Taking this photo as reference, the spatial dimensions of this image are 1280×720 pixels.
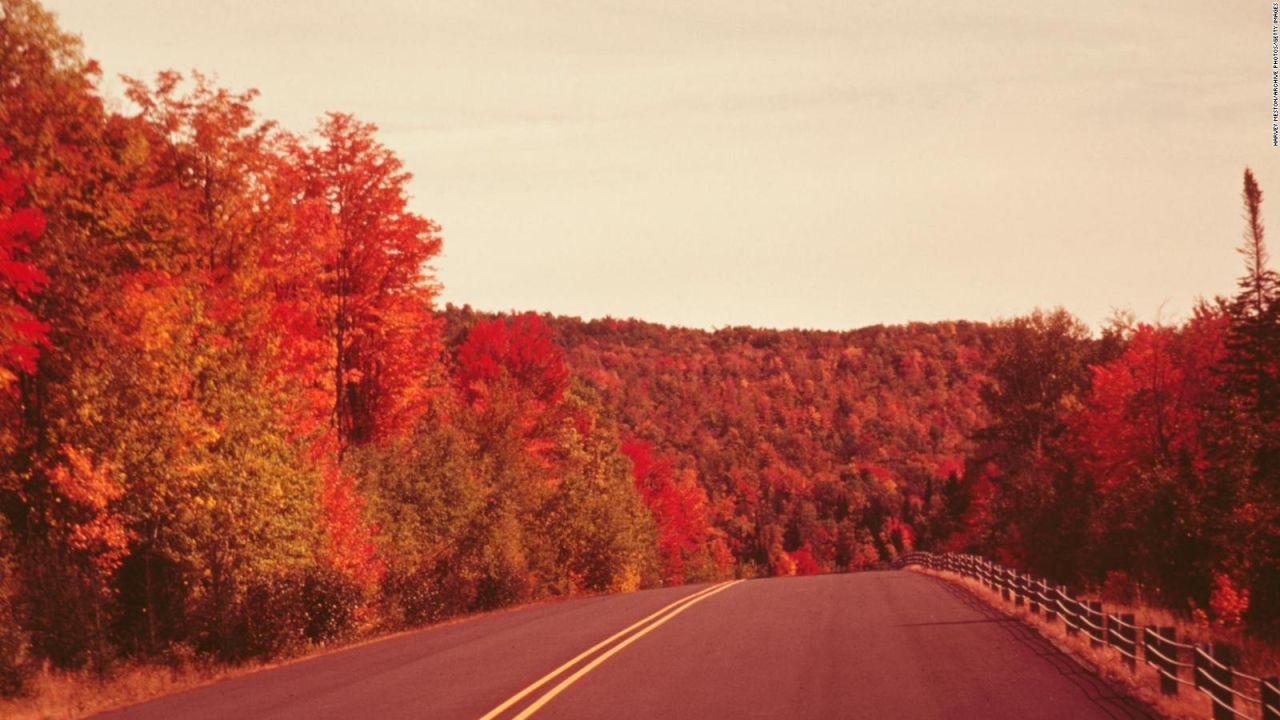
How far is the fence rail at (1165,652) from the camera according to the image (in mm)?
11883

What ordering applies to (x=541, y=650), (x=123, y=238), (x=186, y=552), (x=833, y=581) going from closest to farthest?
(x=541, y=650), (x=186, y=552), (x=123, y=238), (x=833, y=581)

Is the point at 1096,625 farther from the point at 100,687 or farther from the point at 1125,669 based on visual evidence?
the point at 100,687

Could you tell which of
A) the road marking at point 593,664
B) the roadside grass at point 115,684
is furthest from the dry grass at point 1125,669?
the roadside grass at point 115,684

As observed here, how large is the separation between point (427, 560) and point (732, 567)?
99006 millimetres

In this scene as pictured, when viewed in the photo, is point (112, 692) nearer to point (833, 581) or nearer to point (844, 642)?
point (844, 642)

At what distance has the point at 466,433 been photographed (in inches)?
1943

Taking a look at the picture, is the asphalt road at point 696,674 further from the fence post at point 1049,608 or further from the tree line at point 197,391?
the tree line at point 197,391

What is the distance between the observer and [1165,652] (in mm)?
14992

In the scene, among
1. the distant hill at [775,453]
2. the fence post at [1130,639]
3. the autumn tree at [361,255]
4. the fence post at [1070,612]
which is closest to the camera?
the fence post at [1130,639]

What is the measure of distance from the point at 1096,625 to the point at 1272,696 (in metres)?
8.46

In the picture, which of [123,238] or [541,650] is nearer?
[541,650]

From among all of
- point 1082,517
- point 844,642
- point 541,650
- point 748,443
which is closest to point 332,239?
point 541,650

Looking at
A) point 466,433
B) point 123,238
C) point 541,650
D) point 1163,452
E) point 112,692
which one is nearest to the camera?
point 112,692

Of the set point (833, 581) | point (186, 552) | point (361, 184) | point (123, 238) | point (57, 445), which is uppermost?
point (361, 184)
